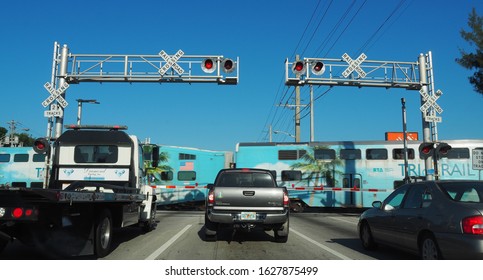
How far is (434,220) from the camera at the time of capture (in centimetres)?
646

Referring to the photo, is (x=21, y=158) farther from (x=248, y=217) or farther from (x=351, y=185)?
(x=248, y=217)

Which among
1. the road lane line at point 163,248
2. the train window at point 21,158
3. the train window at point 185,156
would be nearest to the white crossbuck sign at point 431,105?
the train window at point 185,156

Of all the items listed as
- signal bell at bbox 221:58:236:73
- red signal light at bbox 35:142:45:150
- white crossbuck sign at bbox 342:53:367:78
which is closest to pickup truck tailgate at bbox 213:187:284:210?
red signal light at bbox 35:142:45:150

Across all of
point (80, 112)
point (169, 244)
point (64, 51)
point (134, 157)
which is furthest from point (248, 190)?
point (80, 112)

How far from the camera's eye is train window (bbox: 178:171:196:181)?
75.0 ft

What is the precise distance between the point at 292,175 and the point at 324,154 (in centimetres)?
199

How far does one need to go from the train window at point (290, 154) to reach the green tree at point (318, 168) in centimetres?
25

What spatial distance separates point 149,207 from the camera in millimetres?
11836

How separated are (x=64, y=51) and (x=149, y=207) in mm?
10676

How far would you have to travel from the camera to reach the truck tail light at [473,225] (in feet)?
18.7

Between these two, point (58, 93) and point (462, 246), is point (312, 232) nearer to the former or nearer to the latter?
point (462, 246)

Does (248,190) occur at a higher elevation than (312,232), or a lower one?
higher

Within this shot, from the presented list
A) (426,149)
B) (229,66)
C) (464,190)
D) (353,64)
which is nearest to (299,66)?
(353,64)

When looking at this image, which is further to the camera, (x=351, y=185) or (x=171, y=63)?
(x=351, y=185)
